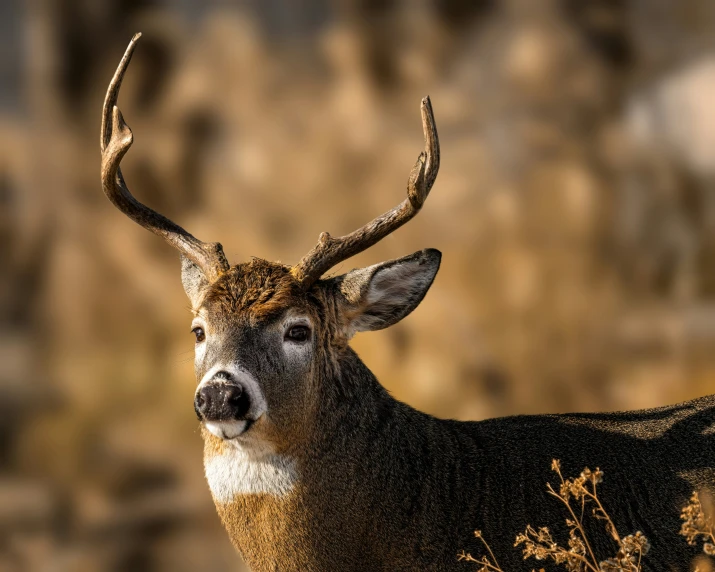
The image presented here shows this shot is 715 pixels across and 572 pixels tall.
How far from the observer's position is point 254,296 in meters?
5.61

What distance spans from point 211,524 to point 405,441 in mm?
6889

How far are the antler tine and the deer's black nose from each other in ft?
2.99

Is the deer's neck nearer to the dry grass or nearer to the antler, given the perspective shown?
the dry grass

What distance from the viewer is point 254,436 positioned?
5262mm

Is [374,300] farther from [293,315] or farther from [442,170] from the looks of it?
[442,170]

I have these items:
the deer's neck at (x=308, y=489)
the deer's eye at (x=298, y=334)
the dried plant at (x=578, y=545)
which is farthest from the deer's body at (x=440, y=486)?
the deer's eye at (x=298, y=334)

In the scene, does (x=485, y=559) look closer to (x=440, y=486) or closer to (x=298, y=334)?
(x=440, y=486)

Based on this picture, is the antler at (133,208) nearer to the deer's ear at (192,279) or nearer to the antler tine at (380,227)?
the deer's ear at (192,279)

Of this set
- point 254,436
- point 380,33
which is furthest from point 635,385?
point 254,436

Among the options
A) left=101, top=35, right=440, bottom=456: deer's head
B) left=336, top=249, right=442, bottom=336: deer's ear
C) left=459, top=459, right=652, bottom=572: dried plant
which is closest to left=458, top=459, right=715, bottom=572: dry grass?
left=459, top=459, right=652, bottom=572: dried plant

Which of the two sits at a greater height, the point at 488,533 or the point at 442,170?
the point at 442,170

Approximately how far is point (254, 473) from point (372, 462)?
62 cm

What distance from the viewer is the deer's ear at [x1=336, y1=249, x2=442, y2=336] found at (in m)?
5.92

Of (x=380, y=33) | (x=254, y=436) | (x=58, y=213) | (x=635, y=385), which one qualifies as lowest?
(x=254, y=436)
